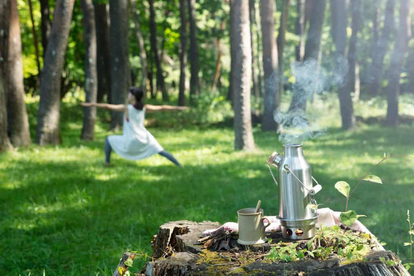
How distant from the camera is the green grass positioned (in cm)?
535

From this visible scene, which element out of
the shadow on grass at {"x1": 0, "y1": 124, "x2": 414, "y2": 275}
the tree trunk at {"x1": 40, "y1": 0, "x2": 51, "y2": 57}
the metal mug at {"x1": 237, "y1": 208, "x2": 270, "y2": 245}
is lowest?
the shadow on grass at {"x1": 0, "y1": 124, "x2": 414, "y2": 275}

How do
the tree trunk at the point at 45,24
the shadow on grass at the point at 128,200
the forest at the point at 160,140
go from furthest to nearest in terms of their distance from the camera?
the tree trunk at the point at 45,24
the forest at the point at 160,140
the shadow on grass at the point at 128,200

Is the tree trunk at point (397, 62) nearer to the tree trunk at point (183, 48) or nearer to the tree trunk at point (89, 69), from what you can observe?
the tree trunk at point (183, 48)

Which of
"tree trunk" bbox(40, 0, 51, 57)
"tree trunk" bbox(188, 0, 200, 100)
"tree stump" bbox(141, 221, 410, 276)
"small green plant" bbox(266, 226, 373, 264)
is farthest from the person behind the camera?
"tree trunk" bbox(188, 0, 200, 100)

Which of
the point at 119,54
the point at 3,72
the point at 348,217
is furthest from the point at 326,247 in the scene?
the point at 119,54

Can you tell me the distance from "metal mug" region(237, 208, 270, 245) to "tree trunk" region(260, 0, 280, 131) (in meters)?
12.6

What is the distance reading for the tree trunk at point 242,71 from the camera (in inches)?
447

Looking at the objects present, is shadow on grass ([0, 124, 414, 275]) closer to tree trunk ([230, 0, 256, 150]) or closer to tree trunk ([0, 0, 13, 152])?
tree trunk ([230, 0, 256, 150])

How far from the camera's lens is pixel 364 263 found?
2.50m

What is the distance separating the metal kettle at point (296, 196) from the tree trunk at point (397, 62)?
1508 cm

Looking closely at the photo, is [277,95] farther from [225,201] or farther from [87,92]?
[225,201]

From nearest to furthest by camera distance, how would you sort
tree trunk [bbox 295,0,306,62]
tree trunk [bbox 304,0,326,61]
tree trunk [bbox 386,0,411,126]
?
tree trunk [bbox 304,0,326,61]
tree trunk [bbox 386,0,411,126]
tree trunk [bbox 295,0,306,62]

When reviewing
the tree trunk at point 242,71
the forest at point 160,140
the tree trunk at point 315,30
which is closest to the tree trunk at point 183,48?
the forest at point 160,140

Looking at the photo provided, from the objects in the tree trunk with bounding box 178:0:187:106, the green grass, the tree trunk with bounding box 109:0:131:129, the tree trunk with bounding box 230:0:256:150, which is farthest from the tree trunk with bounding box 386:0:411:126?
the tree trunk with bounding box 178:0:187:106
